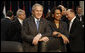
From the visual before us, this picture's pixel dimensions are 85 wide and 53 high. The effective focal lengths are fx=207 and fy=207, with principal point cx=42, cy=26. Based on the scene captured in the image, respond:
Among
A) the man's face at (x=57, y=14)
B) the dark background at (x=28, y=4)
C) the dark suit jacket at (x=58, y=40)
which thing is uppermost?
the dark background at (x=28, y=4)

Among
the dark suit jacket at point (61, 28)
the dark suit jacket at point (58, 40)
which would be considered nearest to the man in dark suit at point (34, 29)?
the dark suit jacket at point (58, 40)

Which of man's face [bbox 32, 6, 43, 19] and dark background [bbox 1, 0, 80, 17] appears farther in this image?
dark background [bbox 1, 0, 80, 17]

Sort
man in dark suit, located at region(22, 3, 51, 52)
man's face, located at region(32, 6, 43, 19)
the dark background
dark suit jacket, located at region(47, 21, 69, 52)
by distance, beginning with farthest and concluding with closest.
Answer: the dark background < man's face, located at region(32, 6, 43, 19) < man in dark suit, located at region(22, 3, 51, 52) < dark suit jacket, located at region(47, 21, 69, 52)

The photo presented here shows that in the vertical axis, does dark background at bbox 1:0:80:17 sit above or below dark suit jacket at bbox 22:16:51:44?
above

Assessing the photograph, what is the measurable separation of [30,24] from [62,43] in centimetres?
45

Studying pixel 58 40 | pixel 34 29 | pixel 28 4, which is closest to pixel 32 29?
pixel 34 29

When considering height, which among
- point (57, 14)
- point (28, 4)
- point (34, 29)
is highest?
point (28, 4)

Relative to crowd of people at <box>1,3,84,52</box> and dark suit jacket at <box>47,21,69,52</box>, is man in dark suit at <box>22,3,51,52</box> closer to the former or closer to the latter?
crowd of people at <box>1,3,84,52</box>

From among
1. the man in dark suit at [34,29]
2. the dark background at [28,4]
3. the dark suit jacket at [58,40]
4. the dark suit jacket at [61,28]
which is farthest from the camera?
the dark background at [28,4]

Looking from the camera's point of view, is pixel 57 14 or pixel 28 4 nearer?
pixel 57 14

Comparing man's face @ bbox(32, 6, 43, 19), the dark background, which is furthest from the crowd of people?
the dark background

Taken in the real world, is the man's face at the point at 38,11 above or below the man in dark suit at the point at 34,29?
above

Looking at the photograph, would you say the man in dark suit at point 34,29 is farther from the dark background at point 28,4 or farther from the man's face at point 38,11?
the dark background at point 28,4

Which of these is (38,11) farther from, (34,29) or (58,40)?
(58,40)
